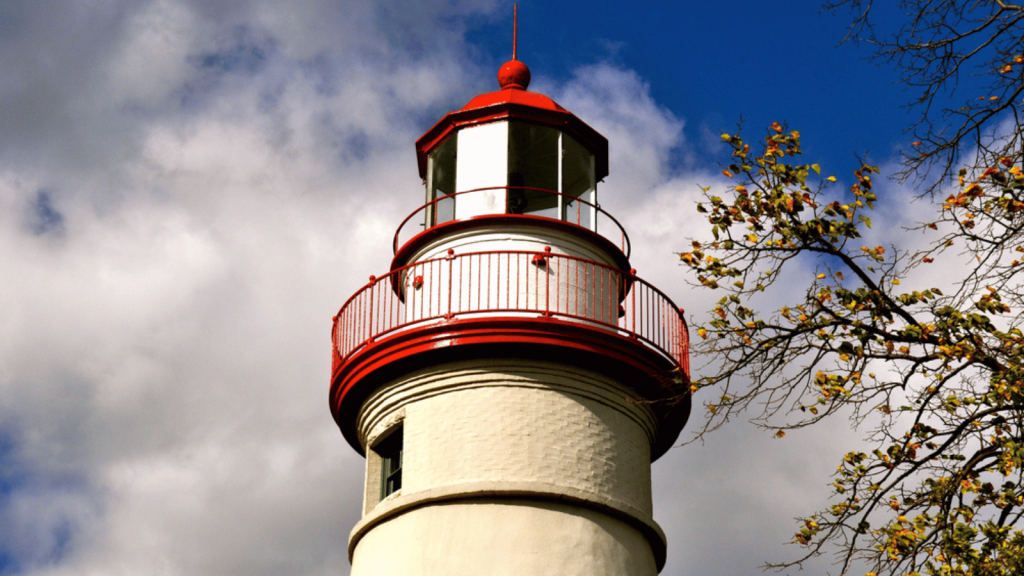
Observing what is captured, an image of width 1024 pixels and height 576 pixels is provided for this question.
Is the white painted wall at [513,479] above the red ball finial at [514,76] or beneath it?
beneath

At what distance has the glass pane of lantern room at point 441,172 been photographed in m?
18.6

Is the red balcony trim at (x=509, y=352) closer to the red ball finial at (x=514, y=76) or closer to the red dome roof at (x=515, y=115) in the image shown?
the red dome roof at (x=515, y=115)

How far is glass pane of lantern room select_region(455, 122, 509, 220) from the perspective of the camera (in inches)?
704

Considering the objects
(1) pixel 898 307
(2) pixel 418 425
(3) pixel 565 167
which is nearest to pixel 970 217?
(1) pixel 898 307

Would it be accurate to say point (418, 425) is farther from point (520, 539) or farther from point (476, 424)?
point (520, 539)

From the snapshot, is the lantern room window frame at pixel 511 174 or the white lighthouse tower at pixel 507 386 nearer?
the white lighthouse tower at pixel 507 386

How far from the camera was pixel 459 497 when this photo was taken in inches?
604

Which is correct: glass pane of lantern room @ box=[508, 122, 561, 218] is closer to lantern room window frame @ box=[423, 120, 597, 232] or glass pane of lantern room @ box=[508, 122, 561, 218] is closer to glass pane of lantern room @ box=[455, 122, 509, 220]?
lantern room window frame @ box=[423, 120, 597, 232]

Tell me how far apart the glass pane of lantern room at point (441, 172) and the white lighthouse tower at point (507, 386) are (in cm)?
13

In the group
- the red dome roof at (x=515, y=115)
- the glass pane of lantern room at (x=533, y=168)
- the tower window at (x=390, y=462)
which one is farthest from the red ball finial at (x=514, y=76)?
the tower window at (x=390, y=462)

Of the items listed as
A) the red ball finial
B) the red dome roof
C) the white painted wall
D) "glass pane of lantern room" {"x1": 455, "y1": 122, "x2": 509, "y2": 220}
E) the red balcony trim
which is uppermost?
the red ball finial

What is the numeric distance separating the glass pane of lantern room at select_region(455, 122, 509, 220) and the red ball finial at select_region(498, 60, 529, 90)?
1244mm

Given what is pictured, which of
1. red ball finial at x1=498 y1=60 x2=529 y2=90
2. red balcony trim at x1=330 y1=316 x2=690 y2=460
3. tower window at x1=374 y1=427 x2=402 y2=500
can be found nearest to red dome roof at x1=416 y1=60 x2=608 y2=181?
red ball finial at x1=498 y1=60 x2=529 y2=90

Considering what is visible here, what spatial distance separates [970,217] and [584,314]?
22.7 feet
